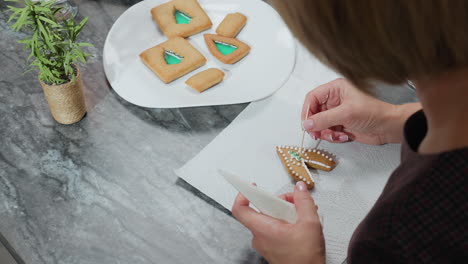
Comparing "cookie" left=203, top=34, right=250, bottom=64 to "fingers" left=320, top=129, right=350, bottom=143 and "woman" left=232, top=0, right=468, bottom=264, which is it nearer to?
"fingers" left=320, top=129, right=350, bottom=143

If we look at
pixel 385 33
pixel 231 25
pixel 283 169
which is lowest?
pixel 283 169

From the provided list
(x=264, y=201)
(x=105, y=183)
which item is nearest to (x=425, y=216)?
(x=264, y=201)

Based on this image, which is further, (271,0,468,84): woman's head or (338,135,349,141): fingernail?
(338,135,349,141): fingernail

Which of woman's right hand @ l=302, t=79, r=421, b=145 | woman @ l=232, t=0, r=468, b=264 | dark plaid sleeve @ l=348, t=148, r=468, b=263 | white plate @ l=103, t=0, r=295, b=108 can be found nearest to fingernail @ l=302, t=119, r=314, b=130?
woman's right hand @ l=302, t=79, r=421, b=145

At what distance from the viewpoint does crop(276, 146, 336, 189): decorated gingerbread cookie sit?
935 millimetres

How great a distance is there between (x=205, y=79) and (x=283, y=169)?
0.82 ft

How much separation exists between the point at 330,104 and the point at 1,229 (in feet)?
2.04

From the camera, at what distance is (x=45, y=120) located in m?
1.05

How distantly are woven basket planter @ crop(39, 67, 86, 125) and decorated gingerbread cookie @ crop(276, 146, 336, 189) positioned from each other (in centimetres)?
38

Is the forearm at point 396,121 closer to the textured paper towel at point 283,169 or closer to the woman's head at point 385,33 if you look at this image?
the textured paper towel at point 283,169

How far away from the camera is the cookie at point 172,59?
1100 millimetres

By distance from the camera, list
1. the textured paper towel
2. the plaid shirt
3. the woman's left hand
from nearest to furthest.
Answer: the plaid shirt < the woman's left hand < the textured paper towel

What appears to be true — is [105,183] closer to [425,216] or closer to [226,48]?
[226,48]

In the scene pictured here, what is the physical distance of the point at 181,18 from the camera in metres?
1.24
